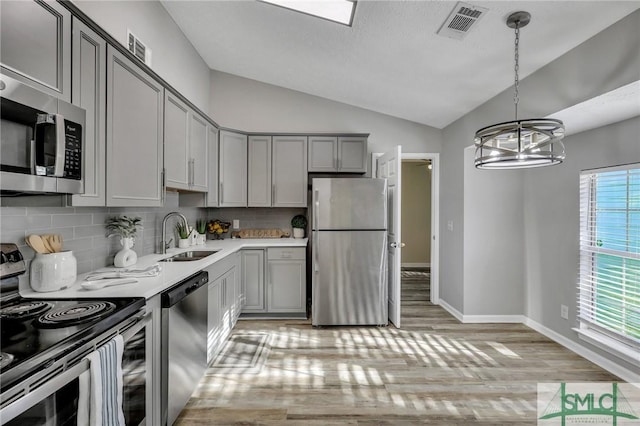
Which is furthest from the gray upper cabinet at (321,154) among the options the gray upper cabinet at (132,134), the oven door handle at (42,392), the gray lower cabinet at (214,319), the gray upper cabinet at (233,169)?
the oven door handle at (42,392)

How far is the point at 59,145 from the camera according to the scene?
1302 millimetres

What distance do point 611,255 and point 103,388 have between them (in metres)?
3.59

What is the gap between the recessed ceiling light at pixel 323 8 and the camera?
244 centimetres

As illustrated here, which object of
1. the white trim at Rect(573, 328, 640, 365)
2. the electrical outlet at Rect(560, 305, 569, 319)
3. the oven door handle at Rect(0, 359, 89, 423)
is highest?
the oven door handle at Rect(0, 359, 89, 423)

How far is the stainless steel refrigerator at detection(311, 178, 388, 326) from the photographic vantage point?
3506mm

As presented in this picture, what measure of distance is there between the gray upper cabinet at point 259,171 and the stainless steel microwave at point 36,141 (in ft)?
8.40

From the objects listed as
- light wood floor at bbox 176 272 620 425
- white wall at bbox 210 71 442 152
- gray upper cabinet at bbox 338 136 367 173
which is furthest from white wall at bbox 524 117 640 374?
white wall at bbox 210 71 442 152

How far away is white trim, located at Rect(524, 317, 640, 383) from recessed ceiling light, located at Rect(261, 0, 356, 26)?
3440 mm

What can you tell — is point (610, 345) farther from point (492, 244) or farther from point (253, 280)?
point (253, 280)

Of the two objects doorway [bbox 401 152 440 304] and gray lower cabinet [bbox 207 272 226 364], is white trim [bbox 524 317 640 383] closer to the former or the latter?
gray lower cabinet [bbox 207 272 226 364]

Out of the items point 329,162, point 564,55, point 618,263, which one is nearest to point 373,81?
point 329,162

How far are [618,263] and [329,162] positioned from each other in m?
2.94

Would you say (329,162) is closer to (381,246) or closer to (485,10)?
(381,246)

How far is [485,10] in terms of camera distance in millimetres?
1951
